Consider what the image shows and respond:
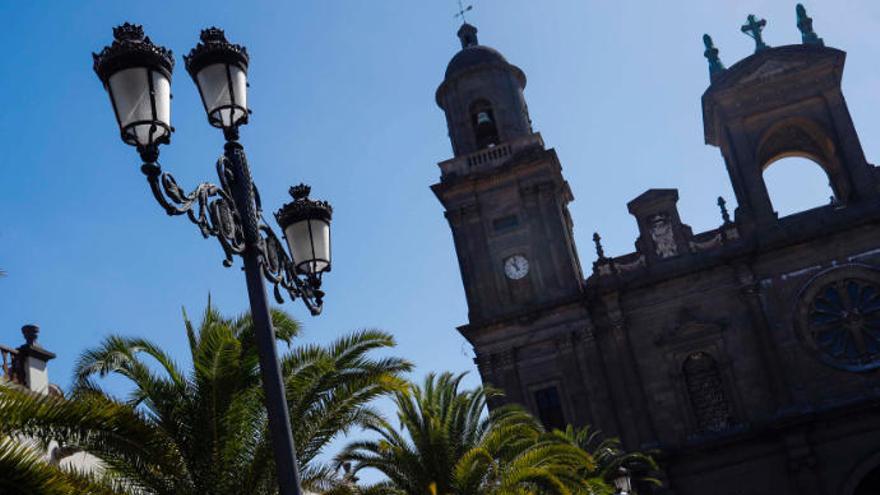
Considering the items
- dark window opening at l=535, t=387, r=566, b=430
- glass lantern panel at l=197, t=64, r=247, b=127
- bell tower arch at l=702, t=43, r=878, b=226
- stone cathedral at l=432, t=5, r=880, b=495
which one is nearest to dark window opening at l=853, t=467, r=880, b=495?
stone cathedral at l=432, t=5, r=880, b=495

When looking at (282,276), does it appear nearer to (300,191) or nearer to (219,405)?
(300,191)

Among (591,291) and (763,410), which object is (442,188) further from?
(763,410)

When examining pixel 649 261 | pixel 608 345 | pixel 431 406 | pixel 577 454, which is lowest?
pixel 577 454

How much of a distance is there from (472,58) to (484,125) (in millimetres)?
3016

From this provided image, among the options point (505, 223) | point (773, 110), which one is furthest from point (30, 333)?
point (773, 110)

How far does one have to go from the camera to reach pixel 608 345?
118 ft

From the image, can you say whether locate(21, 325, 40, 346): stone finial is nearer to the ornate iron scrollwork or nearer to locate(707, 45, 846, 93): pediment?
the ornate iron scrollwork

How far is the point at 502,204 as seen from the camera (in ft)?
126

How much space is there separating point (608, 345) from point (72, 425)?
1107 inches

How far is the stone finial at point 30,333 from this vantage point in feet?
53.4

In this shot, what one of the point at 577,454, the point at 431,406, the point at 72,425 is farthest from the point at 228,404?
the point at 577,454

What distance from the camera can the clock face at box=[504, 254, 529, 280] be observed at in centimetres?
3750

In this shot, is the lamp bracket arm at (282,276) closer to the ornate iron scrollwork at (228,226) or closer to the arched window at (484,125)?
the ornate iron scrollwork at (228,226)

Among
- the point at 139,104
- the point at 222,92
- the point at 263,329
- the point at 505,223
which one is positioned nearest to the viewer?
the point at 139,104
